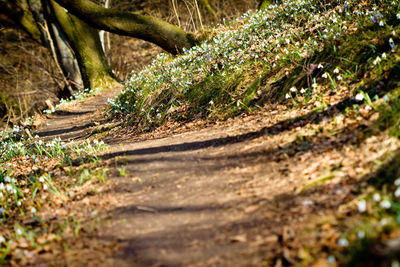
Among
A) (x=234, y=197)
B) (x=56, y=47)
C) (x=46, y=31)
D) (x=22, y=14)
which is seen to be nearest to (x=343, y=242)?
(x=234, y=197)

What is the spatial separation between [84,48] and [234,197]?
42.1 ft

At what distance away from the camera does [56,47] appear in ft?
49.0

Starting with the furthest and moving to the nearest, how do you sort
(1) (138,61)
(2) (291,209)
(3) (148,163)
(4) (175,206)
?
(1) (138,61) → (3) (148,163) → (4) (175,206) → (2) (291,209)

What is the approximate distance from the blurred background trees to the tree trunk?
0.06m

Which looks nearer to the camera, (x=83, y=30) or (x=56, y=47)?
(x=83, y=30)

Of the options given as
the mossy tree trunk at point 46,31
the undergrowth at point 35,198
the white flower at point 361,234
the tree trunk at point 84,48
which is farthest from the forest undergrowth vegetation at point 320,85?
the mossy tree trunk at point 46,31

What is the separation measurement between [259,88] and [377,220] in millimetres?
3631

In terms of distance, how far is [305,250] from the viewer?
7.36 ft

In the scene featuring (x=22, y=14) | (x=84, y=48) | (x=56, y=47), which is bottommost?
(x=84, y=48)

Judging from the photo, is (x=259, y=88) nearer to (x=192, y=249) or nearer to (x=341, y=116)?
(x=341, y=116)

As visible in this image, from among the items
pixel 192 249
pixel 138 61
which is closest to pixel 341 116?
pixel 192 249

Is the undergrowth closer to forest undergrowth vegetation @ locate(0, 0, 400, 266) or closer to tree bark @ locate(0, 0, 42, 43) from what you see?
forest undergrowth vegetation @ locate(0, 0, 400, 266)

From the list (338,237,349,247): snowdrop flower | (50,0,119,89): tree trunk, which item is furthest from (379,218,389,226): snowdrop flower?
(50,0,119,89): tree trunk

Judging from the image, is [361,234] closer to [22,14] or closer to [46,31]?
[46,31]
